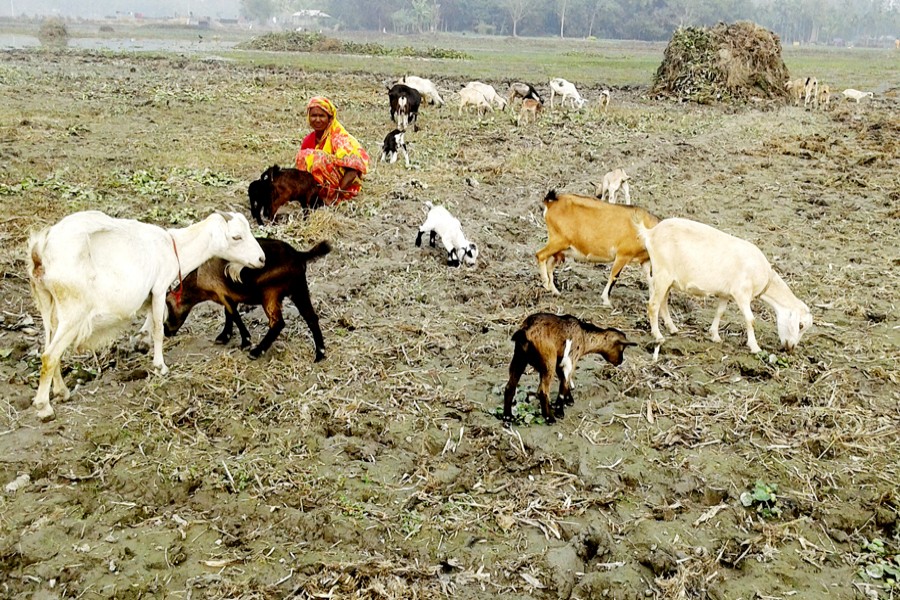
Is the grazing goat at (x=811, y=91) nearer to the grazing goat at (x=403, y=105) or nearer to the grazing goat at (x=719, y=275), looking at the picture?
the grazing goat at (x=403, y=105)

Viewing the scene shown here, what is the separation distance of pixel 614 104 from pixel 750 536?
23.2 m

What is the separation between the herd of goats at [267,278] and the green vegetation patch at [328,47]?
143 feet

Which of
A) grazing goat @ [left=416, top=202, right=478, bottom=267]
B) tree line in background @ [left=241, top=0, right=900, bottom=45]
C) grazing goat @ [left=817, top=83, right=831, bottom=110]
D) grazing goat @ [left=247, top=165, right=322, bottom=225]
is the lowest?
grazing goat @ [left=416, top=202, right=478, bottom=267]

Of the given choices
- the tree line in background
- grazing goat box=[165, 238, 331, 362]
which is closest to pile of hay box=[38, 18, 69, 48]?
grazing goat box=[165, 238, 331, 362]

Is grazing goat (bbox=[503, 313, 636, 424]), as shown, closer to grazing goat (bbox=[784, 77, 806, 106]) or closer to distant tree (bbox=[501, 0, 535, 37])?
grazing goat (bbox=[784, 77, 806, 106])

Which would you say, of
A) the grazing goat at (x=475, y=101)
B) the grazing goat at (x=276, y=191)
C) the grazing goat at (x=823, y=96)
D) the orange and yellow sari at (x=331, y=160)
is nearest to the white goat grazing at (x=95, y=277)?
the grazing goat at (x=276, y=191)

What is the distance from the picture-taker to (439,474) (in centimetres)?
452

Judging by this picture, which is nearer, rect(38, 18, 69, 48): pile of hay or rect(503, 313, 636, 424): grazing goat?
rect(503, 313, 636, 424): grazing goat

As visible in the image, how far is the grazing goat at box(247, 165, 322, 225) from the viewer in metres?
8.91

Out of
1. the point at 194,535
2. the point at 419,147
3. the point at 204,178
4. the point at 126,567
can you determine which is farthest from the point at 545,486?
the point at 419,147

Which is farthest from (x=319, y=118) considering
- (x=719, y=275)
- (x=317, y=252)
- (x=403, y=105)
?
(x=403, y=105)

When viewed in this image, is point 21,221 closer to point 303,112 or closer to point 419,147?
point 419,147

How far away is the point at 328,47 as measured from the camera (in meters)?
51.6

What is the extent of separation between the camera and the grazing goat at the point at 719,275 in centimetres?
616
